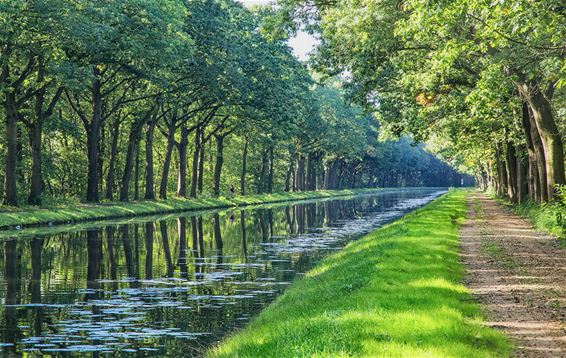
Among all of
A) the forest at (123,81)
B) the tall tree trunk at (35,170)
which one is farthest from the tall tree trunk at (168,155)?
the tall tree trunk at (35,170)

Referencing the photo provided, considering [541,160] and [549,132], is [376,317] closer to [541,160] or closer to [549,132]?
[549,132]

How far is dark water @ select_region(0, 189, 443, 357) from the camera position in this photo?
44.3 feet

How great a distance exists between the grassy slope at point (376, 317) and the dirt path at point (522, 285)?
44 cm

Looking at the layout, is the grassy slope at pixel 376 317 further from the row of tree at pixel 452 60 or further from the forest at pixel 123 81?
the forest at pixel 123 81

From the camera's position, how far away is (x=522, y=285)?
17578mm

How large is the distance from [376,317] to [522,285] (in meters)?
6.69

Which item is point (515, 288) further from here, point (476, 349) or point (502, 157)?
point (502, 157)

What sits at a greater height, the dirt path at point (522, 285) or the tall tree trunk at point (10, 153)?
the tall tree trunk at point (10, 153)

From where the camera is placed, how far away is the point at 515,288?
1708 centimetres

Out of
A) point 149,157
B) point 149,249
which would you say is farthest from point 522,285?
point 149,157

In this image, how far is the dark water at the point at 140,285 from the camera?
44.3 ft

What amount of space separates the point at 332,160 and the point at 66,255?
364ft

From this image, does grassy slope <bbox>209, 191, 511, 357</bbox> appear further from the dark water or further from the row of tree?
the row of tree

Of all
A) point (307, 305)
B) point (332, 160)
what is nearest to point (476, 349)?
point (307, 305)
